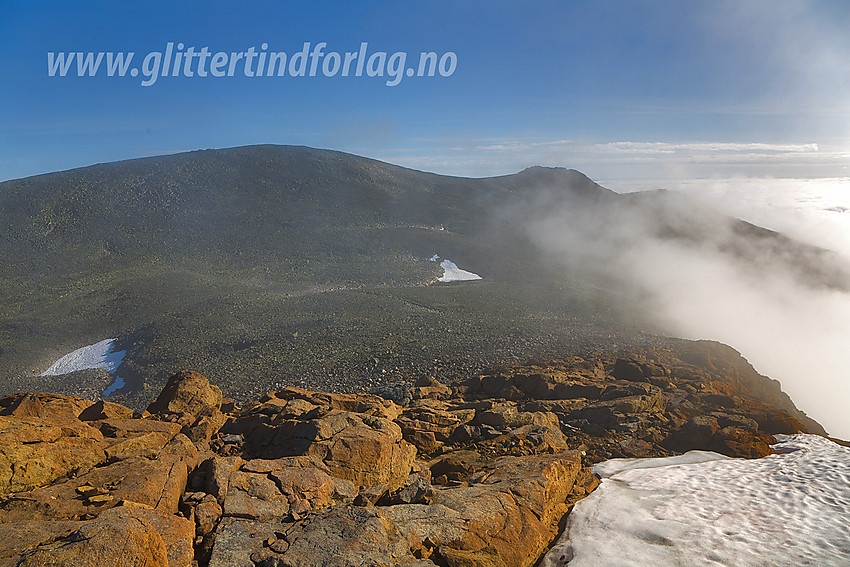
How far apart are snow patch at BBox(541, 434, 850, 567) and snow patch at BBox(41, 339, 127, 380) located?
3494cm

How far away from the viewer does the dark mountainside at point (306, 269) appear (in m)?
30.9

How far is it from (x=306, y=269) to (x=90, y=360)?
24815mm

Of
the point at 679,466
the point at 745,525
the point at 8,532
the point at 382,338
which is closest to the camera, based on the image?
the point at 8,532

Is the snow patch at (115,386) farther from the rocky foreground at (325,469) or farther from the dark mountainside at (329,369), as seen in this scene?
the rocky foreground at (325,469)

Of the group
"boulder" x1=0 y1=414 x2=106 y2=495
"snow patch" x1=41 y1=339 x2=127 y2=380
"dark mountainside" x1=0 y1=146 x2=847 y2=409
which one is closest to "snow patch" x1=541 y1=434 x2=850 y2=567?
"boulder" x1=0 y1=414 x2=106 y2=495

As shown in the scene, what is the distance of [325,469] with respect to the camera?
8703 millimetres

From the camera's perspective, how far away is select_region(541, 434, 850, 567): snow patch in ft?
25.2

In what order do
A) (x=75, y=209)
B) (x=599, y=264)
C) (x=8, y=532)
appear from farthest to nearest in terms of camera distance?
(x=75, y=209), (x=599, y=264), (x=8, y=532)

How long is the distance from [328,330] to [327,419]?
80.9ft

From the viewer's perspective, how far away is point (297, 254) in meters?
62.2

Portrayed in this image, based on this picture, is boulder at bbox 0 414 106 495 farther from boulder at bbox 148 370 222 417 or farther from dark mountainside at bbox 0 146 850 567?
boulder at bbox 148 370 222 417

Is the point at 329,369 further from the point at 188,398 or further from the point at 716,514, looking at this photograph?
the point at 716,514

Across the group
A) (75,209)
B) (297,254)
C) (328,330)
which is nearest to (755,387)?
(328,330)

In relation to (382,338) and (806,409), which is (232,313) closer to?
(382,338)
